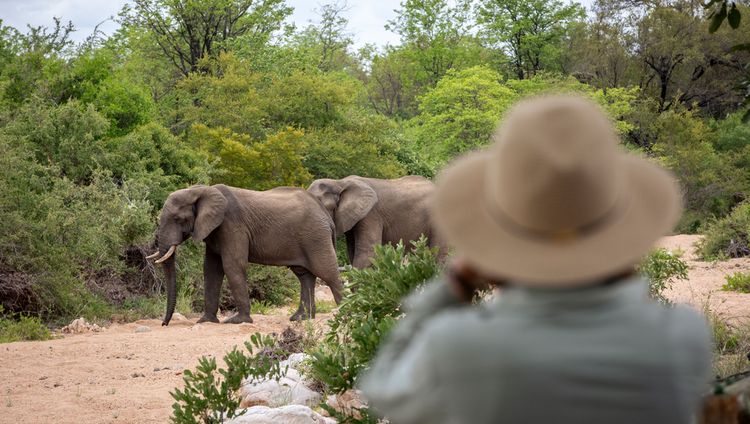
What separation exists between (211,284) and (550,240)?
43.3 ft

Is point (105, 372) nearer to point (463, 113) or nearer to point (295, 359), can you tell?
point (295, 359)

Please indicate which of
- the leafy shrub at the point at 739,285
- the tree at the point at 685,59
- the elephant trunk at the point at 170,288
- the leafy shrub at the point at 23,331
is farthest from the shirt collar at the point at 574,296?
the tree at the point at 685,59

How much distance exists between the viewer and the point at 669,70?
40688mm

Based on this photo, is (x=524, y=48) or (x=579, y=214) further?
(x=524, y=48)

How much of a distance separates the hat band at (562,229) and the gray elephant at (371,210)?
14.9 metres

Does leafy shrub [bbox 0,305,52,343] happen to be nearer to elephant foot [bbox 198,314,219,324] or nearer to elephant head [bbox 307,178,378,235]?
elephant foot [bbox 198,314,219,324]

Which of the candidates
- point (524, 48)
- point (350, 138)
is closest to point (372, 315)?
point (350, 138)

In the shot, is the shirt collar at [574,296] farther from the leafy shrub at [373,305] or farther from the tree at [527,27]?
the tree at [527,27]

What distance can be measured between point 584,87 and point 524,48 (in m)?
10.5

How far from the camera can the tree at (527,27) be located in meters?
46.2

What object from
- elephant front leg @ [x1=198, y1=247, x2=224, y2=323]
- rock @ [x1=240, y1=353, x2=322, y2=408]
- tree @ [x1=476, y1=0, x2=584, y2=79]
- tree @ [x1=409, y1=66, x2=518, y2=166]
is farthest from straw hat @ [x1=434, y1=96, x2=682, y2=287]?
tree @ [x1=476, y1=0, x2=584, y2=79]

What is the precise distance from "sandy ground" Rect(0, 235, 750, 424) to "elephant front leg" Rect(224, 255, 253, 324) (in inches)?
9.6

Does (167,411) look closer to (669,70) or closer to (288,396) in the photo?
(288,396)

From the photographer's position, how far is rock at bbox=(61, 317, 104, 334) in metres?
13.1
